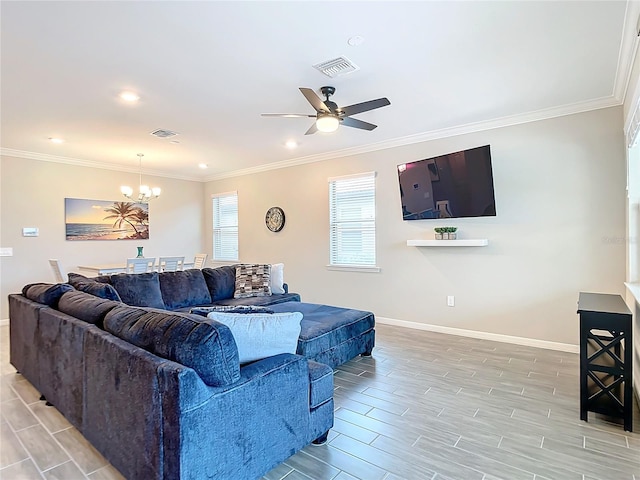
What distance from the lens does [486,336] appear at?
14.6ft

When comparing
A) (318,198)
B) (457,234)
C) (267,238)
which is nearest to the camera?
(457,234)

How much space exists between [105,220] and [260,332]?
578 cm

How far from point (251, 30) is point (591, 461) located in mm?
3374

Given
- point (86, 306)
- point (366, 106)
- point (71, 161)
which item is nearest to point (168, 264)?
Result: point (71, 161)

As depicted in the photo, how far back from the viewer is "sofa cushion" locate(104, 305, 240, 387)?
162 centimetres

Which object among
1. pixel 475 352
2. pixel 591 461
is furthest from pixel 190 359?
pixel 475 352

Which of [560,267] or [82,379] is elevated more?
[560,267]

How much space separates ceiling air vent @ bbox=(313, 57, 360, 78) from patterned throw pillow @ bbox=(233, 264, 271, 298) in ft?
9.23

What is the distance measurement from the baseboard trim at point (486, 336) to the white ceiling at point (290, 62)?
2.57 metres

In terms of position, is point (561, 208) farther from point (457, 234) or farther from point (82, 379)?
point (82, 379)

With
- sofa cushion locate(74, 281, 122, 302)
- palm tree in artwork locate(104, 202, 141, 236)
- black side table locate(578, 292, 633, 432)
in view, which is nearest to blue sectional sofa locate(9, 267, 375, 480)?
sofa cushion locate(74, 281, 122, 302)

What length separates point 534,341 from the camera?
4129mm

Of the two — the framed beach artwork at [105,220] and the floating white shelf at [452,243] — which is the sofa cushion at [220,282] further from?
the framed beach artwork at [105,220]

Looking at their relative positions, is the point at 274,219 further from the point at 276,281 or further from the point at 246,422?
the point at 246,422
